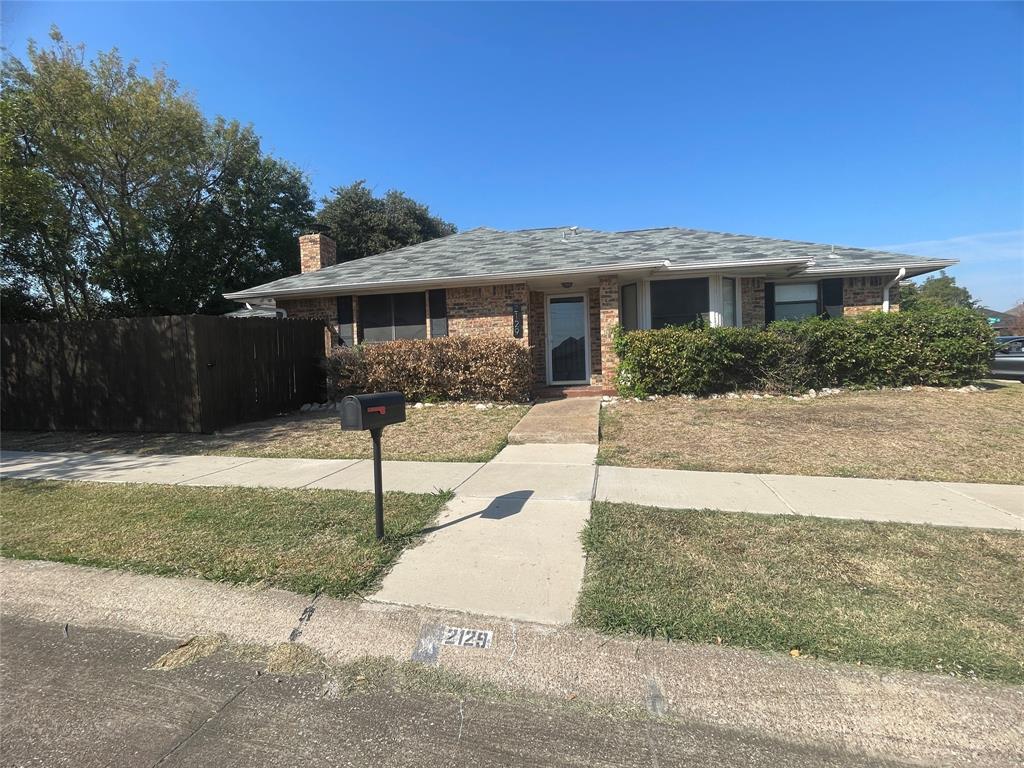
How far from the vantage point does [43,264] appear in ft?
55.4

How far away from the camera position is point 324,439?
8562 millimetres

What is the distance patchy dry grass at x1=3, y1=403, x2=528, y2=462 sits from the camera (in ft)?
25.0

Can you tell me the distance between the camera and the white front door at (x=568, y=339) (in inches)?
514

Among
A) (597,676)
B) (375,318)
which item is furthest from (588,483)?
(375,318)

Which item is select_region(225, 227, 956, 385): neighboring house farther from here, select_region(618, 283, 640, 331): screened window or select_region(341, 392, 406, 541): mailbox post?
select_region(341, 392, 406, 541): mailbox post

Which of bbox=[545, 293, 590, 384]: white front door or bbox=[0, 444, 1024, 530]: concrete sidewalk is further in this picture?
bbox=[545, 293, 590, 384]: white front door

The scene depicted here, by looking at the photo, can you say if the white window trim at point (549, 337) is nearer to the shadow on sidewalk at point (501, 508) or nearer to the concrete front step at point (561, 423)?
the concrete front step at point (561, 423)

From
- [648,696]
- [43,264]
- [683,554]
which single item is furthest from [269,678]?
[43,264]

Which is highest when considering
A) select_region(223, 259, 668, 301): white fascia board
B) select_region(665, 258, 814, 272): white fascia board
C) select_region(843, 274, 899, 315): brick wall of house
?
select_region(665, 258, 814, 272): white fascia board

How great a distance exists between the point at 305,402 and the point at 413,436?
514 cm

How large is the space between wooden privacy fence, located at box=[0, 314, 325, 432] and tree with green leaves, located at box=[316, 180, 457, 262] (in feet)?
60.3

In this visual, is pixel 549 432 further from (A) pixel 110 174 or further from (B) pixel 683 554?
(A) pixel 110 174

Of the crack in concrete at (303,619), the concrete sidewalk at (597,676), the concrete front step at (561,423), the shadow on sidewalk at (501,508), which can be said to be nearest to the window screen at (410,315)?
the concrete front step at (561,423)

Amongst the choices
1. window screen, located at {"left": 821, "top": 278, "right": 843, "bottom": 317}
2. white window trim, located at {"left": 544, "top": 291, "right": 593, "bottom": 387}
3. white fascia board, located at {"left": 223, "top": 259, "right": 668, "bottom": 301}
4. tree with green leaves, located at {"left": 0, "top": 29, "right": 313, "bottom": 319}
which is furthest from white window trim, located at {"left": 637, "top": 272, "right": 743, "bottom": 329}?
tree with green leaves, located at {"left": 0, "top": 29, "right": 313, "bottom": 319}
